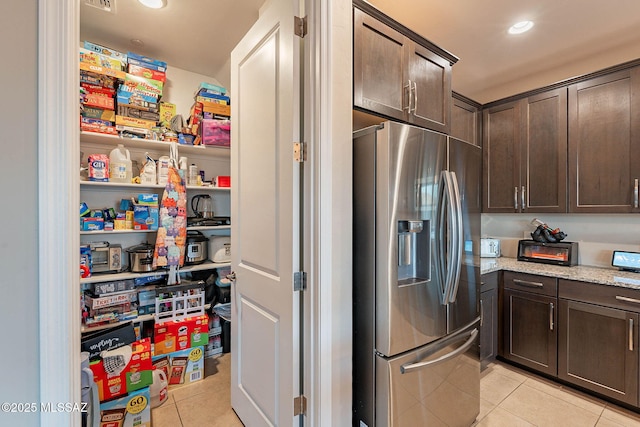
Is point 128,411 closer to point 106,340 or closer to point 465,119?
point 106,340

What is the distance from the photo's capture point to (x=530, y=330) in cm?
241

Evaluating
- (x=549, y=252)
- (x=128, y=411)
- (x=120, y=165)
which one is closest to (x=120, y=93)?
(x=120, y=165)

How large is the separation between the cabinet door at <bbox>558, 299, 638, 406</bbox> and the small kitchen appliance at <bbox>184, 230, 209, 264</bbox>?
10.3 feet

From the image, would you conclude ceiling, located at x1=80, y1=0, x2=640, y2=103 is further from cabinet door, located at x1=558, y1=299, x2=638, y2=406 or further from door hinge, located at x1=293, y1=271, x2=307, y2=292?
cabinet door, located at x1=558, y1=299, x2=638, y2=406

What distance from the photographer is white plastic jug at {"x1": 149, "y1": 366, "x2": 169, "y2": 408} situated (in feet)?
6.66

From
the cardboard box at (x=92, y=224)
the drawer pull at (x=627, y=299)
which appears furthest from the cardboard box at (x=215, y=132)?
the drawer pull at (x=627, y=299)

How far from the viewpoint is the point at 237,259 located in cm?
188

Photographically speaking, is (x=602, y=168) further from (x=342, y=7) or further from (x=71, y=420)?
(x=71, y=420)

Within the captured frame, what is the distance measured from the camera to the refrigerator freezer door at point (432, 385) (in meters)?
1.30

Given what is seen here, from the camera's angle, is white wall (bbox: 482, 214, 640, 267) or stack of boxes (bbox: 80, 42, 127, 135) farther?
white wall (bbox: 482, 214, 640, 267)

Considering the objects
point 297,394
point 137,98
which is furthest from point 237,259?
point 137,98

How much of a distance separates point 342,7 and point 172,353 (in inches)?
103

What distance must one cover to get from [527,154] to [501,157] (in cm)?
23

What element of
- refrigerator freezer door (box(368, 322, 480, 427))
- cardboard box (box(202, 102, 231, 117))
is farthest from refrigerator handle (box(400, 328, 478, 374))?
cardboard box (box(202, 102, 231, 117))
